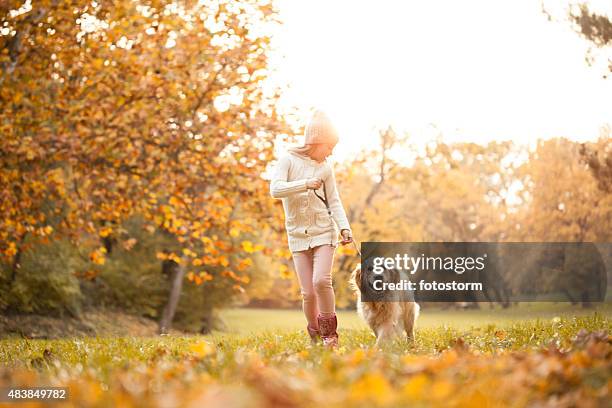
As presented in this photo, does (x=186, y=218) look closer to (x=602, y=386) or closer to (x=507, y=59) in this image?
(x=602, y=386)

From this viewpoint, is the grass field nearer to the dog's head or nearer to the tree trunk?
the dog's head

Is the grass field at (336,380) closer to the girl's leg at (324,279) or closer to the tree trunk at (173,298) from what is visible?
the girl's leg at (324,279)

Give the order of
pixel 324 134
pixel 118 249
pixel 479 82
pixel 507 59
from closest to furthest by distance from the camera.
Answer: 1. pixel 324 134
2. pixel 118 249
3. pixel 507 59
4. pixel 479 82

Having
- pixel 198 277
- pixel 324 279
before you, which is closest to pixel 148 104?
pixel 198 277

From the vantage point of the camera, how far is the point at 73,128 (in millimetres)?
12844

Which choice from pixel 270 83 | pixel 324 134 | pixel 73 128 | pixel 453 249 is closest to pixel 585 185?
pixel 453 249

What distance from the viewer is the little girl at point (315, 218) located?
6.91 m

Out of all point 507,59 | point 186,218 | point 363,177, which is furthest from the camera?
point 363,177

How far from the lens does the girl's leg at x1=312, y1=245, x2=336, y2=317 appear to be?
688 centimetres

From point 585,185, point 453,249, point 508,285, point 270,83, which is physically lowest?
point 508,285

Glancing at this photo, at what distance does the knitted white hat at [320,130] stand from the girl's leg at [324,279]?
106 cm

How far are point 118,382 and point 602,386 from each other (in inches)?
92.2

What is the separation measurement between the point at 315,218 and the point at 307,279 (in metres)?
0.61

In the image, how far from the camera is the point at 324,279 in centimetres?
687
